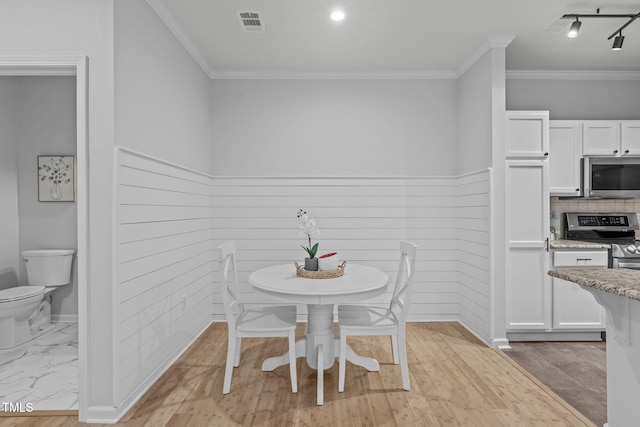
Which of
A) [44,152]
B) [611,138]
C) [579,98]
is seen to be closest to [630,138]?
[611,138]

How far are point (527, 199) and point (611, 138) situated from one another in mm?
1222

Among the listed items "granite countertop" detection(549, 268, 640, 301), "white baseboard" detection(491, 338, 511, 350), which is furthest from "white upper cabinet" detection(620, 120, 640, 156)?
"granite countertop" detection(549, 268, 640, 301)

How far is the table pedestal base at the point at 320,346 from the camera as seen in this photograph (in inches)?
106

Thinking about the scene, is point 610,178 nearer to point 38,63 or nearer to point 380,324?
point 380,324

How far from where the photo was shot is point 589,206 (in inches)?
161

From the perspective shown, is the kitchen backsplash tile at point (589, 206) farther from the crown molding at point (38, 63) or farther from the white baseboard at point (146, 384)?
the crown molding at point (38, 63)

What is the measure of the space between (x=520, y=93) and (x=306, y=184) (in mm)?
2504

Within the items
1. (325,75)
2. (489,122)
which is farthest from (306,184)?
(489,122)

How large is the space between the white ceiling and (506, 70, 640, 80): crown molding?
49 millimetres

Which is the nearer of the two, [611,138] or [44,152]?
[611,138]

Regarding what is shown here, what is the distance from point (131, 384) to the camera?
2.38 m

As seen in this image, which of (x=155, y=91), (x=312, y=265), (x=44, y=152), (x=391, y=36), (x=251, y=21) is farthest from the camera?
(x=44, y=152)

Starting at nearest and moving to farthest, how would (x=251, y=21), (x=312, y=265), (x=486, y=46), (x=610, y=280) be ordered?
(x=610, y=280), (x=312, y=265), (x=251, y=21), (x=486, y=46)

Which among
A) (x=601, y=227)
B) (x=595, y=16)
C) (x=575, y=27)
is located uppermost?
(x=595, y=16)
